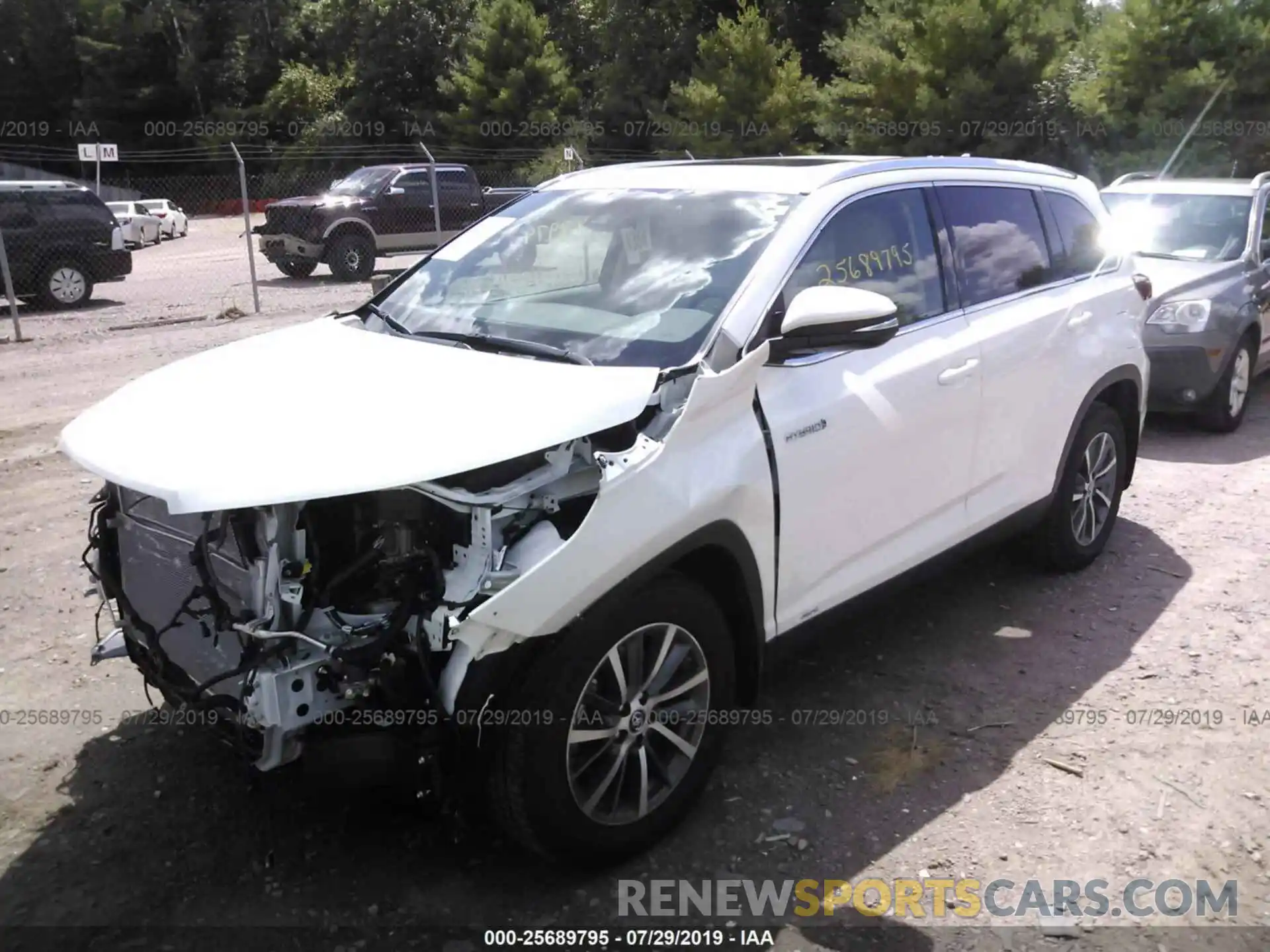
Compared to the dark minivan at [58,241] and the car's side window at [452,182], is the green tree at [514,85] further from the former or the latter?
the dark minivan at [58,241]

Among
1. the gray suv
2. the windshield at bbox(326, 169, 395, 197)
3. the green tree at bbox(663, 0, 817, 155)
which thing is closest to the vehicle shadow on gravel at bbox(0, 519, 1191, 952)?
the gray suv

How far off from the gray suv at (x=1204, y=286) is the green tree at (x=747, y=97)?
67.3 feet

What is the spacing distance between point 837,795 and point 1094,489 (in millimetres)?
2475

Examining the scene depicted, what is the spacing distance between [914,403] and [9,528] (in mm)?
4805

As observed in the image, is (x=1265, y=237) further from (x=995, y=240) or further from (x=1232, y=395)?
(x=995, y=240)

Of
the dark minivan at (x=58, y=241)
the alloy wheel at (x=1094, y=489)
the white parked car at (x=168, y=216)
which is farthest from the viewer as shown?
the white parked car at (x=168, y=216)

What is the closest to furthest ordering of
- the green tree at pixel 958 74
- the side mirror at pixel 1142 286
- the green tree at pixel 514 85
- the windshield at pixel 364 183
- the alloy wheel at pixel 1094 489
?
the alloy wheel at pixel 1094 489 → the side mirror at pixel 1142 286 → the windshield at pixel 364 183 → the green tree at pixel 958 74 → the green tree at pixel 514 85

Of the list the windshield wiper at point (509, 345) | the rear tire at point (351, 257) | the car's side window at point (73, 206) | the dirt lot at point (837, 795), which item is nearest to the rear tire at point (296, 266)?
the rear tire at point (351, 257)

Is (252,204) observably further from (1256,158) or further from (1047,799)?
A: (1047,799)

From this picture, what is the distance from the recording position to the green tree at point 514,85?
3388 cm

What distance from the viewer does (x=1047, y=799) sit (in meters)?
3.51

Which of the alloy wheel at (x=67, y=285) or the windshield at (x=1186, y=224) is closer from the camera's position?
the windshield at (x=1186, y=224)

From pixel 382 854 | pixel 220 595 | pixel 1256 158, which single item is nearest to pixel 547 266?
pixel 220 595

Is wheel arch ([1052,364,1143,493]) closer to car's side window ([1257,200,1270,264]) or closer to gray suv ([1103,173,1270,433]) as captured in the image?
gray suv ([1103,173,1270,433])
